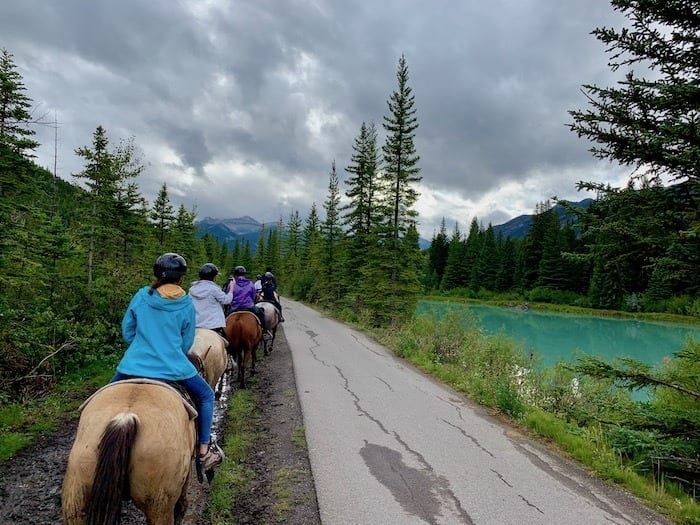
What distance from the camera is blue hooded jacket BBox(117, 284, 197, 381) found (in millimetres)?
3338

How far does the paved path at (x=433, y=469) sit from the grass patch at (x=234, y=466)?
3.02 feet

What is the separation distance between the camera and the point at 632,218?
5523 mm

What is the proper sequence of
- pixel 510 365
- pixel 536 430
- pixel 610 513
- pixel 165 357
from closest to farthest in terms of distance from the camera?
pixel 165 357 → pixel 610 513 → pixel 536 430 → pixel 510 365

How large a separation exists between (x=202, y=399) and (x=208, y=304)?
12.8ft

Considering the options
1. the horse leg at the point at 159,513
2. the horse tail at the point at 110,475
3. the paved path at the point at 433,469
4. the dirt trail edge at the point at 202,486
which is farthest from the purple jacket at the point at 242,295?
the horse tail at the point at 110,475

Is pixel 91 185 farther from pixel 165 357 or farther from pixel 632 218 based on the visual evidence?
pixel 632 218

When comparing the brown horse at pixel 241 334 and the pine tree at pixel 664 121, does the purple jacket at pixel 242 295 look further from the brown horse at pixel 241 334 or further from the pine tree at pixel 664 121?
the pine tree at pixel 664 121

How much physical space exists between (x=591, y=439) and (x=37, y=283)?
1188 centimetres

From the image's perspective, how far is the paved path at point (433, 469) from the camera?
4.14 metres

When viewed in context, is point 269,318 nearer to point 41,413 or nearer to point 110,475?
point 41,413

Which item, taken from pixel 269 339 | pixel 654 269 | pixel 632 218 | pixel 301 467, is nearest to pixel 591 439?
pixel 654 269

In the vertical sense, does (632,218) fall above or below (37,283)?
above

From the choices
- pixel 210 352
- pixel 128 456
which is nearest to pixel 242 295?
pixel 210 352

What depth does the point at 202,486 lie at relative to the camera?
14.6 feet
